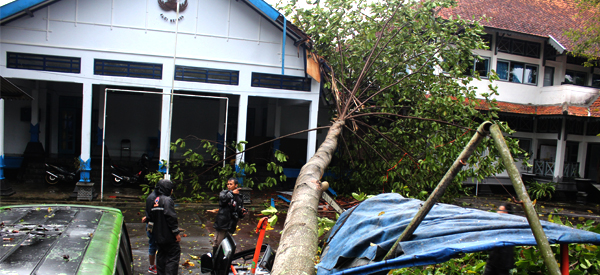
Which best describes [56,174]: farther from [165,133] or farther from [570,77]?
[570,77]

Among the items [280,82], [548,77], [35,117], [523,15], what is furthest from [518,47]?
[35,117]

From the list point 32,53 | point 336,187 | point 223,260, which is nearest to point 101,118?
point 32,53

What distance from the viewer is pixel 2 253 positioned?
7.89 feet

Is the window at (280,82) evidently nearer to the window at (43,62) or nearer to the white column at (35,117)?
the window at (43,62)

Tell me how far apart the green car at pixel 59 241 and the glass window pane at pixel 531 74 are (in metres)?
18.9

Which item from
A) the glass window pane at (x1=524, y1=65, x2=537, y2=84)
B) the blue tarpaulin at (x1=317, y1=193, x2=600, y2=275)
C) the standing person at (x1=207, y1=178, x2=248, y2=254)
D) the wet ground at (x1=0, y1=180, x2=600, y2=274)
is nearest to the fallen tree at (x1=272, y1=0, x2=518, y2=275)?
the wet ground at (x1=0, y1=180, x2=600, y2=274)

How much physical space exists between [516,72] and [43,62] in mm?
18284

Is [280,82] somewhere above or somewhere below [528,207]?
above

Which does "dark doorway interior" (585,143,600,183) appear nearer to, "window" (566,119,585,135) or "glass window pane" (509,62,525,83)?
"window" (566,119,585,135)

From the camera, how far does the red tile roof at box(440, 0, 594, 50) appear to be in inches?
639

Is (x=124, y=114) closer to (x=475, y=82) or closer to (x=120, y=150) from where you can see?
(x=120, y=150)

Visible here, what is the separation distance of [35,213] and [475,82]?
16.8 meters

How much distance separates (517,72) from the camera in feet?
57.3

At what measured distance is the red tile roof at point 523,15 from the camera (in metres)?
16.2
